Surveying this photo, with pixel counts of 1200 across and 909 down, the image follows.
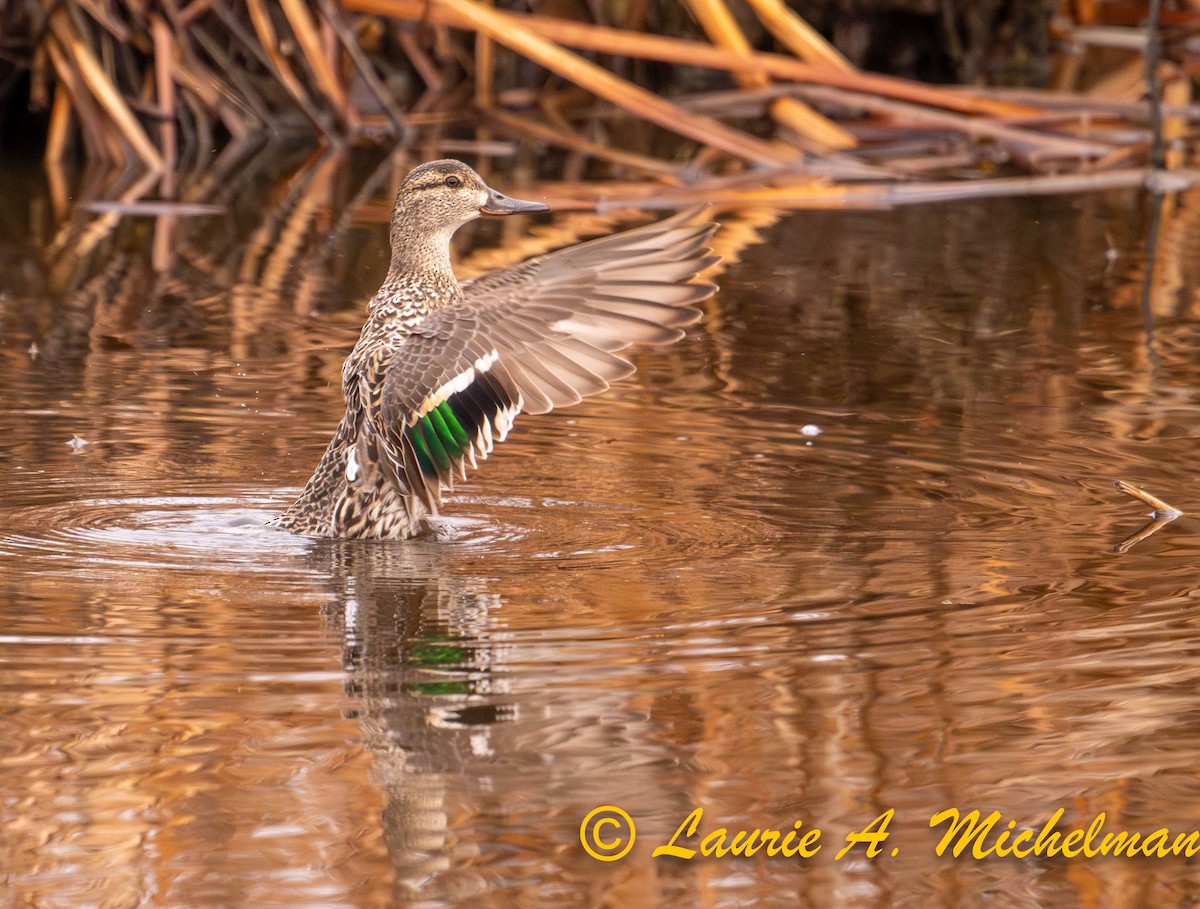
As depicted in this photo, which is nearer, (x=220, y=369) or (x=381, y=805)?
(x=381, y=805)

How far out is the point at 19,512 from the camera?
5.42 m

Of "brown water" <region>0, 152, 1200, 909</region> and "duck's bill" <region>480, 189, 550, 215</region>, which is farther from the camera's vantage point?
"duck's bill" <region>480, 189, 550, 215</region>

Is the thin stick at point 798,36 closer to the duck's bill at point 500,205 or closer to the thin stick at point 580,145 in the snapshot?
the thin stick at point 580,145

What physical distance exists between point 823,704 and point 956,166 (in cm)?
833

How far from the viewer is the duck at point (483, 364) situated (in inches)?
201

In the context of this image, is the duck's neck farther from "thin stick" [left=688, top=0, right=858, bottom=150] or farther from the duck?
"thin stick" [left=688, top=0, right=858, bottom=150]

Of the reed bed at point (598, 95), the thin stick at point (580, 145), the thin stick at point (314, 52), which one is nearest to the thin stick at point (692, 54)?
the reed bed at point (598, 95)

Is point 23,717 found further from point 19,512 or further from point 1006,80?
point 1006,80

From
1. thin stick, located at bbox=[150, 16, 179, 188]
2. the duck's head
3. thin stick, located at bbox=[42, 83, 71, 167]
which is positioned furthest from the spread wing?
thin stick, located at bbox=[42, 83, 71, 167]

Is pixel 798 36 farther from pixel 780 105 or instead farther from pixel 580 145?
pixel 580 145

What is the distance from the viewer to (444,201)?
5898 millimetres

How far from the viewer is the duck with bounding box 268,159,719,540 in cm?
510

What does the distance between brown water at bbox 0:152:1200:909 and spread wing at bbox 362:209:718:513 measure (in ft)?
0.92

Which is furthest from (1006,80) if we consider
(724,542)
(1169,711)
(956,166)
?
(1169,711)
